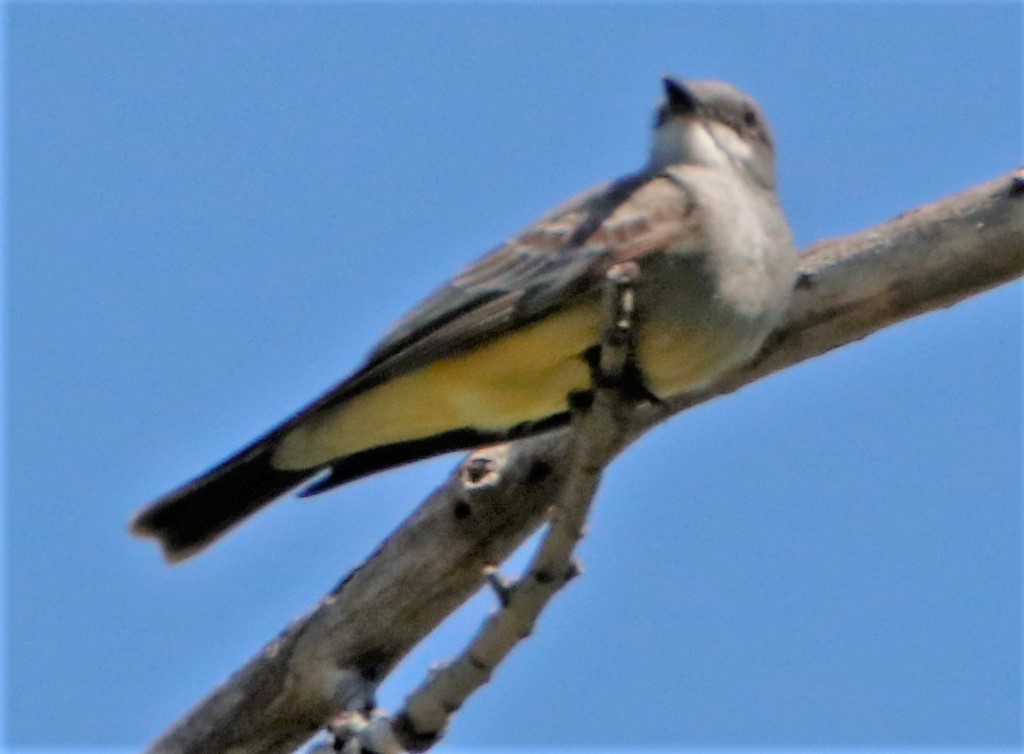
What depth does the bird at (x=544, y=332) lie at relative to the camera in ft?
19.7

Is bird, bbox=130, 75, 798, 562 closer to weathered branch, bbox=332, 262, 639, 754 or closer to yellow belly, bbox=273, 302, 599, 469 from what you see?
yellow belly, bbox=273, 302, 599, 469

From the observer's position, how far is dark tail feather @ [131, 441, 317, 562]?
6750 mm

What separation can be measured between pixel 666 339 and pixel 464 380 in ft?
2.62

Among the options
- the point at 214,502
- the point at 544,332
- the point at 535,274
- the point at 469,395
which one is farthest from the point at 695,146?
the point at 214,502

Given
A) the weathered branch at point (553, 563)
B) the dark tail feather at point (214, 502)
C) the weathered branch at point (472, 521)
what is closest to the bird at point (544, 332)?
the dark tail feather at point (214, 502)

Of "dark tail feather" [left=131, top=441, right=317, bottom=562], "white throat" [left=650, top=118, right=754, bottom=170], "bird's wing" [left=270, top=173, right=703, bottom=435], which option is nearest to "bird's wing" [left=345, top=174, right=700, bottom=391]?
"bird's wing" [left=270, top=173, right=703, bottom=435]

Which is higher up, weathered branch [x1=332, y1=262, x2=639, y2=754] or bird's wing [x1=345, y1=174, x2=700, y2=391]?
bird's wing [x1=345, y1=174, x2=700, y2=391]

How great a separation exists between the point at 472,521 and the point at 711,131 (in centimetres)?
193

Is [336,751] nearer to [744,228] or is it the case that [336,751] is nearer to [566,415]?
[566,415]

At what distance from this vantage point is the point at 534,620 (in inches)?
182

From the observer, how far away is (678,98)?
703cm

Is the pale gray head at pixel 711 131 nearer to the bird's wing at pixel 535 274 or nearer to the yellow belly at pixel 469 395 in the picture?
the bird's wing at pixel 535 274

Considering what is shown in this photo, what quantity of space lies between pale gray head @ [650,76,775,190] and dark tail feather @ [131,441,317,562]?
193cm

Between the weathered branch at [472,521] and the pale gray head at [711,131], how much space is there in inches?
25.5
